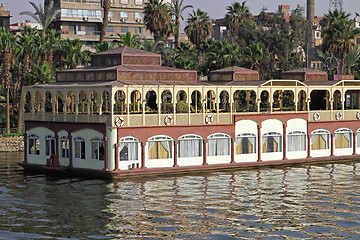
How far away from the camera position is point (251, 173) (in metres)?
49.0

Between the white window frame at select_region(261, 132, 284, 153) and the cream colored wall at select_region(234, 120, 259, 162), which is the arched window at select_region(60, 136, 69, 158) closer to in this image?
the cream colored wall at select_region(234, 120, 259, 162)

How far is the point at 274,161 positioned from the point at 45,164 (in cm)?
1699

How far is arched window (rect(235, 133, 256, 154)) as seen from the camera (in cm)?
5044

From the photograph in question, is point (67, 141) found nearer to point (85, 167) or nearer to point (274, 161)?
point (85, 167)

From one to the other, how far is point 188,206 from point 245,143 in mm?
14836

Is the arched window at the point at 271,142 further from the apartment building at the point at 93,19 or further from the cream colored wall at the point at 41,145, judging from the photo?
the apartment building at the point at 93,19

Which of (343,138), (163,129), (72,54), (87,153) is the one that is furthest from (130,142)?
(72,54)

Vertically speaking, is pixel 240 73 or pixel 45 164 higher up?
pixel 240 73

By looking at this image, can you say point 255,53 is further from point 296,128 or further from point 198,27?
point 296,128

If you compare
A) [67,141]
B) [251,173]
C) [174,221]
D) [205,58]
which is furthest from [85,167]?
[205,58]

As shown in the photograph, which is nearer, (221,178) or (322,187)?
(322,187)

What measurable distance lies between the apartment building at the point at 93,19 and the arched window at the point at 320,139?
62.1 meters

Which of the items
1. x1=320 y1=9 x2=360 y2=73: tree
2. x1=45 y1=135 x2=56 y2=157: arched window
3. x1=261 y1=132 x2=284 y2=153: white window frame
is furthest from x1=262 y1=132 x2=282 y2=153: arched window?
x1=320 y1=9 x2=360 y2=73: tree

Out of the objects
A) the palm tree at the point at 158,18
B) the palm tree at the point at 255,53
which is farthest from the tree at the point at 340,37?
the palm tree at the point at 158,18
